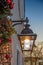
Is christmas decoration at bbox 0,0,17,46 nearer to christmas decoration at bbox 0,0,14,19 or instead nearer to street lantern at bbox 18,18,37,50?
christmas decoration at bbox 0,0,14,19

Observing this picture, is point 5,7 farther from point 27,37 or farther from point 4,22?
point 27,37

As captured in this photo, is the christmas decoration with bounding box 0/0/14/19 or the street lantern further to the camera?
the street lantern

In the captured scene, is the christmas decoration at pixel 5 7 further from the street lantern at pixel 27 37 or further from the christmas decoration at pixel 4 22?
the street lantern at pixel 27 37

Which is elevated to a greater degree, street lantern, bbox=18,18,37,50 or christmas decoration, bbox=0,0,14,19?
christmas decoration, bbox=0,0,14,19

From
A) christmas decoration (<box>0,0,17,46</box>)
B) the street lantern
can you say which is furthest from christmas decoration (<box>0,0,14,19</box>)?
the street lantern

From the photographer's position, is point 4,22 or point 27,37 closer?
point 4,22

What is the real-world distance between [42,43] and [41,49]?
507 millimetres

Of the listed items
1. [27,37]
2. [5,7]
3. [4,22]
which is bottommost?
[27,37]

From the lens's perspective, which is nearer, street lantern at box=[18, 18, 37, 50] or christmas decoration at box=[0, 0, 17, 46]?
christmas decoration at box=[0, 0, 17, 46]

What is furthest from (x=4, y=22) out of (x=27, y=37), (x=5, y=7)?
(x=27, y=37)

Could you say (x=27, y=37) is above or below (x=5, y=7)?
below

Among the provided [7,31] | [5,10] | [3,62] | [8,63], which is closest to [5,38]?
[7,31]

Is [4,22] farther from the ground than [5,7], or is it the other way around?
[5,7]

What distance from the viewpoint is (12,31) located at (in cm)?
306
